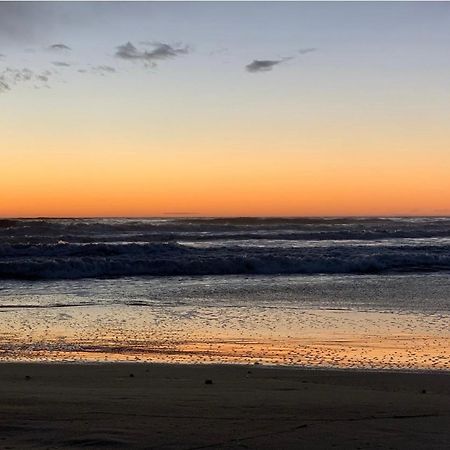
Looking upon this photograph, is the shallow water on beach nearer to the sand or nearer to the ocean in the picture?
the ocean

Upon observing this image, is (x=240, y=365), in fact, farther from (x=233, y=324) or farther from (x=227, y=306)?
(x=227, y=306)

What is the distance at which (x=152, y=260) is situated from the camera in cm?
2038

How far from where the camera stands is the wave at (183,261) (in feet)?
61.8

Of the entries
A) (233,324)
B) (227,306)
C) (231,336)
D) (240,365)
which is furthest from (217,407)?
(227,306)

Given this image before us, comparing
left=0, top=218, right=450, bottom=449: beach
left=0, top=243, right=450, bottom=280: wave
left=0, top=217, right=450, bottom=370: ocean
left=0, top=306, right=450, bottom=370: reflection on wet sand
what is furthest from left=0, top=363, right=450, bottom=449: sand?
left=0, top=243, right=450, bottom=280: wave

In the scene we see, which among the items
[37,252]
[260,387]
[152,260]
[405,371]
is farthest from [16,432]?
[37,252]

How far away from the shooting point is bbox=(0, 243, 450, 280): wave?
18.8 metres

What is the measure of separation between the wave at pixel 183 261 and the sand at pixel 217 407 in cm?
1207

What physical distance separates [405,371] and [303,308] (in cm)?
492

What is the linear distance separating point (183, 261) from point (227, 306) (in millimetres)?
8536

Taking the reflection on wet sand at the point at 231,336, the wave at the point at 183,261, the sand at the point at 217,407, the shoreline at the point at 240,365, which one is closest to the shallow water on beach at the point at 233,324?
the reflection on wet sand at the point at 231,336

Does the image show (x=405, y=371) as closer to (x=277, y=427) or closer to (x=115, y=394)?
(x=277, y=427)

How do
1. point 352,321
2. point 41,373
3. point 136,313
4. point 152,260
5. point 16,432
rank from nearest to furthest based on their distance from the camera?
point 16,432 < point 41,373 < point 352,321 < point 136,313 < point 152,260

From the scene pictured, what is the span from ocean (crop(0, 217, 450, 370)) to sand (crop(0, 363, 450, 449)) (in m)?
0.79
